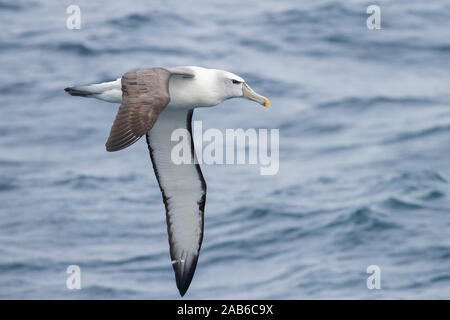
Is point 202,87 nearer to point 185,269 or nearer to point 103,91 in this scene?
point 103,91

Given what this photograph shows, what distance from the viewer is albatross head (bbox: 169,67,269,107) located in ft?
40.6

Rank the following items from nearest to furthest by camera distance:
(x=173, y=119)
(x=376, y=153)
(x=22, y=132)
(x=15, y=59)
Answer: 1. (x=173, y=119)
2. (x=376, y=153)
3. (x=22, y=132)
4. (x=15, y=59)

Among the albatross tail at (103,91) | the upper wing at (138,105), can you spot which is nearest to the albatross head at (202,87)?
the albatross tail at (103,91)

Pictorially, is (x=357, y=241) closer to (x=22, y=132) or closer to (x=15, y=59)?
(x=22, y=132)

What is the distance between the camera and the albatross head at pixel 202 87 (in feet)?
40.6

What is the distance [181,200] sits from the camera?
14.4 meters

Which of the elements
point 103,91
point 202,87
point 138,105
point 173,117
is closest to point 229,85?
point 202,87

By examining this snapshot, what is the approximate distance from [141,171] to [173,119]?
15.1m

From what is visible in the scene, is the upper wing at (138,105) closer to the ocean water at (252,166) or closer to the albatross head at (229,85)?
the albatross head at (229,85)

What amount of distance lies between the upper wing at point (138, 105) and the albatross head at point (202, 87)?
76 centimetres

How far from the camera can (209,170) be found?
28.1 meters

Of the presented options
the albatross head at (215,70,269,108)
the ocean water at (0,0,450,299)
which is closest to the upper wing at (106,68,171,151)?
the albatross head at (215,70,269,108)

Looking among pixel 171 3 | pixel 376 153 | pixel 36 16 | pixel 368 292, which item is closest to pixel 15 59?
pixel 36 16

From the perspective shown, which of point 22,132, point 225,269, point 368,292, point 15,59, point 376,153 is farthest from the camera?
point 15,59
